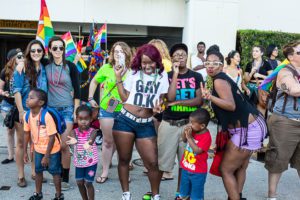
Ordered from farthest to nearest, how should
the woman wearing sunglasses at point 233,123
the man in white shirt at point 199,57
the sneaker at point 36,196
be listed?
the man in white shirt at point 199,57
the sneaker at point 36,196
the woman wearing sunglasses at point 233,123

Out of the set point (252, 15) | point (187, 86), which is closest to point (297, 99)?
point (187, 86)

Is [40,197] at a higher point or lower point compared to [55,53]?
lower

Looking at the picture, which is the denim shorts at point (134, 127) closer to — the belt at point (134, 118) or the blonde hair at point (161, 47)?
the belt at point (134, 118)

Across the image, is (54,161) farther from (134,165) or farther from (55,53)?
(134,165)

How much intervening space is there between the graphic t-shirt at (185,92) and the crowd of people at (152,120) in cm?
1

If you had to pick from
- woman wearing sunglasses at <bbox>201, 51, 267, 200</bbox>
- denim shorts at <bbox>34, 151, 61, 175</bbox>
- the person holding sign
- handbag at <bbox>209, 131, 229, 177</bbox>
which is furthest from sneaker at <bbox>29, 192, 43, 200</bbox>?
woman wearing sunglasses at <bbox>201, 51, 267, 200</bbox>

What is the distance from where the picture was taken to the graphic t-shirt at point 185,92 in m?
4.48

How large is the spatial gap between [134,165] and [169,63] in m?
1.89

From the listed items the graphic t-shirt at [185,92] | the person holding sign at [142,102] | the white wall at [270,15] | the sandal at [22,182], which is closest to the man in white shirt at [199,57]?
the white wall at [270,15]

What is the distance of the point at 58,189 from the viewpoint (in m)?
4.46

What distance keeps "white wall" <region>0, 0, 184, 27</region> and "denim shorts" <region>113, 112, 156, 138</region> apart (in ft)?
20.2

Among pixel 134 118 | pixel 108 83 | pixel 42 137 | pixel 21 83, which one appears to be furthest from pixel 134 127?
pixel 21 83

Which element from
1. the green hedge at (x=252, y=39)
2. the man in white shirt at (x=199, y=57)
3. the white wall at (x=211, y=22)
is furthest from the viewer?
the green hedge at (x=252, y=39)

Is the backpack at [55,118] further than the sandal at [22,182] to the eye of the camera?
No
